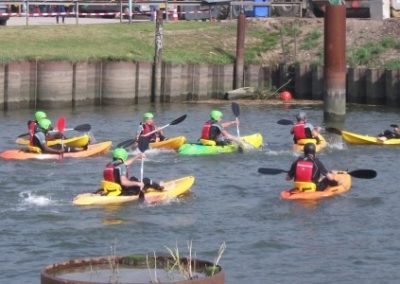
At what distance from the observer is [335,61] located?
3756 cm

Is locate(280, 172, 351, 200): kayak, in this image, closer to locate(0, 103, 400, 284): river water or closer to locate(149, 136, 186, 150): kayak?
locate(0, 103, 400, 284): river water

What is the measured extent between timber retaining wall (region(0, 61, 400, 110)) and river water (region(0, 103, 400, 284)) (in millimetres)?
8664

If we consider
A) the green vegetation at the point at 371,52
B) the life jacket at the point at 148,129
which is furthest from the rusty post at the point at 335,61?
the life jacket at the point at 148,129

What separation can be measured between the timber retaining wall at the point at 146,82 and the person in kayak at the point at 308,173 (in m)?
18.2

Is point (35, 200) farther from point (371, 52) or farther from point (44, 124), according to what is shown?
point (371, 52)

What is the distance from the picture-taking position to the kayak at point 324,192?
2423cm

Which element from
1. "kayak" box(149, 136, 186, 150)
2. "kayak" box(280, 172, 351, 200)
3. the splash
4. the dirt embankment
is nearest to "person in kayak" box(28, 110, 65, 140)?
"kayak" box(149, 136, 186, 150)

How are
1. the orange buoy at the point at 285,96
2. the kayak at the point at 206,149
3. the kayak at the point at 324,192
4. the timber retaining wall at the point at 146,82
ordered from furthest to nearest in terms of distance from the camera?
the orange buoy at the point at 285,96
the timber retaining wall at the point at 146,82
the kayak at the point at 206,149
the kayak at the point at 324,192

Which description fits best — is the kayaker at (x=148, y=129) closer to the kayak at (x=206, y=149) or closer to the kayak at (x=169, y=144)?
the kayak at (x=169, y=144)

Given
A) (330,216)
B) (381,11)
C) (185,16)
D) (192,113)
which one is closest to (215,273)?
(330,216)

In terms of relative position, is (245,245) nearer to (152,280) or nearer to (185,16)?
(152,280)

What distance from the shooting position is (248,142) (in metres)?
31.8

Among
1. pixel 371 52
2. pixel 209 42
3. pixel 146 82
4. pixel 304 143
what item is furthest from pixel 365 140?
pixel 209 42

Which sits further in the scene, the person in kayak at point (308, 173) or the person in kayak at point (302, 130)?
the person in kayak at point (302, 130)
